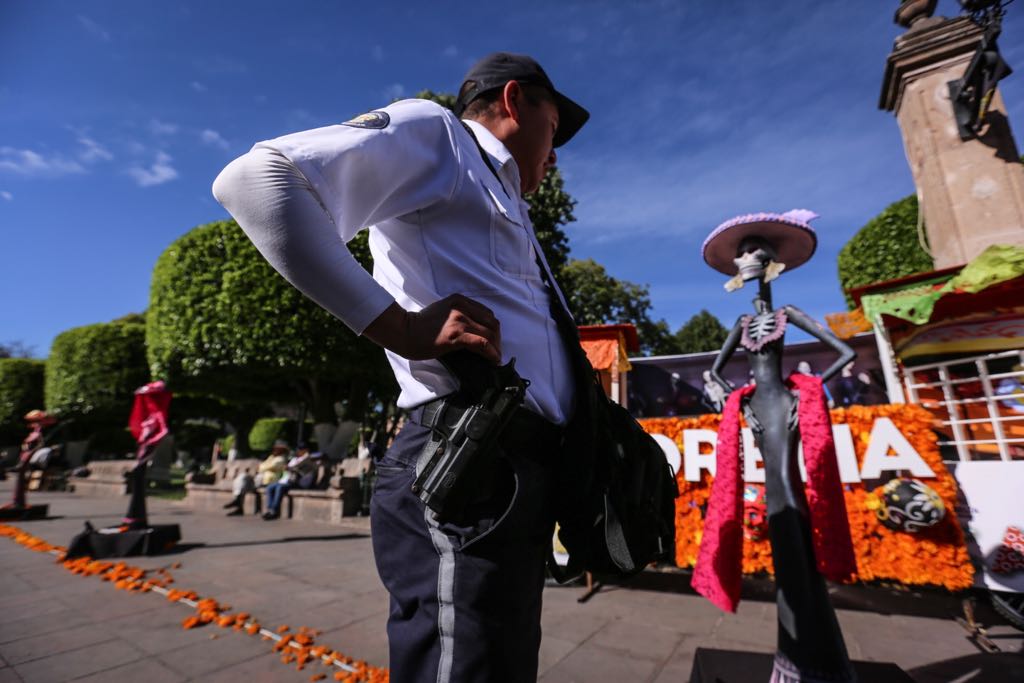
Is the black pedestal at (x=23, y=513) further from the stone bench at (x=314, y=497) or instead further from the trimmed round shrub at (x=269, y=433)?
the trimmed round shrub at (x=269, y=433)

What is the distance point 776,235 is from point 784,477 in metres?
1.60

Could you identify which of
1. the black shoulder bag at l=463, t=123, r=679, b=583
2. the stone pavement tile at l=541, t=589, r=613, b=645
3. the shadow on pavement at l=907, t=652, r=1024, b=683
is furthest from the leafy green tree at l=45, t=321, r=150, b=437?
the shadow on pavement at l=907, t=652, r=1024, b=683

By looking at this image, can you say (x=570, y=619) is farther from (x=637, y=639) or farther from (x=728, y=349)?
(x=728, y=349)

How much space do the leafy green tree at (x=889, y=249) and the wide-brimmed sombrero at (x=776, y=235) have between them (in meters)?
7.18

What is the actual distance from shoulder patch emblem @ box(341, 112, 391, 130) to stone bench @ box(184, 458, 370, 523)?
878 cm

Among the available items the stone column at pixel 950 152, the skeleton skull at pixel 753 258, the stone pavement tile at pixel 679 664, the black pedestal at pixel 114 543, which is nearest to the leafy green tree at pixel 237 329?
the black pedestal at pixel 114 543

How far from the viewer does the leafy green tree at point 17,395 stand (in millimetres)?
23234

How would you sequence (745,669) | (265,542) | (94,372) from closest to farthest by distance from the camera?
(745,669) < (265,542) < (94,372)

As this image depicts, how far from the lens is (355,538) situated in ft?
24.0

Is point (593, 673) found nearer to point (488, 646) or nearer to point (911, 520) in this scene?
point (488, 646)

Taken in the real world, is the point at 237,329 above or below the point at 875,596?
above

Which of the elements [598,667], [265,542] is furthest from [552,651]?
[265,542]

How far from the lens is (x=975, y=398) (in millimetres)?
4773

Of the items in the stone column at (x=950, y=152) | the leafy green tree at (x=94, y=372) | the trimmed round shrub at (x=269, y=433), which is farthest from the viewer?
the trimmed round shrub at (x=269, y=433)
